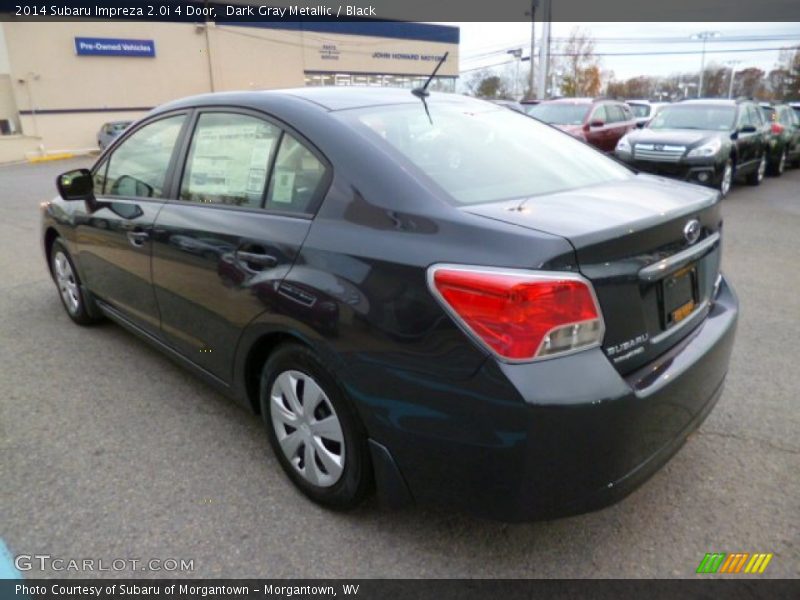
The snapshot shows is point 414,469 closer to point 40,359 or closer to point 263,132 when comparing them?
point 263,132

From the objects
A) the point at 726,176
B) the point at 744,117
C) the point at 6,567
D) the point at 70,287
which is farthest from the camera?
the point at 744,117

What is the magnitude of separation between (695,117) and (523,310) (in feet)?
38.0

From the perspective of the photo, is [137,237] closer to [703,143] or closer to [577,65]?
[703,143]

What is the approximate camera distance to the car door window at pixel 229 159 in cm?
273

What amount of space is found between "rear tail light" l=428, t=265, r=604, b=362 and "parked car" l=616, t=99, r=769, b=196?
30.9ft

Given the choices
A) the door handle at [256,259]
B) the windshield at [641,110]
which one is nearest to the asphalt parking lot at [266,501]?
the door handle at [256,259]

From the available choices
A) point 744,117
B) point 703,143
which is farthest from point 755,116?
point 703,143

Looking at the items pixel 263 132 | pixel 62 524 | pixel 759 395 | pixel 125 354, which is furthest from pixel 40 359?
pixel 759 395

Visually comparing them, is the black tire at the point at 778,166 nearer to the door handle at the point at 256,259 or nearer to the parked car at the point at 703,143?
the parked car at the point at 703,143

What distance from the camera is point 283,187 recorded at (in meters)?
2.60

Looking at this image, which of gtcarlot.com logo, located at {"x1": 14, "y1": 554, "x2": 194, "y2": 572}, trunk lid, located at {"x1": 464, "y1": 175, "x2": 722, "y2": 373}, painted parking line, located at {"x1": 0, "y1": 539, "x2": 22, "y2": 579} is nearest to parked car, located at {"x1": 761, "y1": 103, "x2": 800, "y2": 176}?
trunk lid, located at {"x1": 464, "y1": 175, "x2": 722, "y2": 373}

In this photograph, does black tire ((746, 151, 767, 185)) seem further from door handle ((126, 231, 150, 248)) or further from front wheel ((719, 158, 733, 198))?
door handle ((126, 231, 150, 248))

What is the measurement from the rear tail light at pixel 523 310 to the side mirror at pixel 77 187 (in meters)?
3.06

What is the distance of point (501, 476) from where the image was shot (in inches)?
75.3
